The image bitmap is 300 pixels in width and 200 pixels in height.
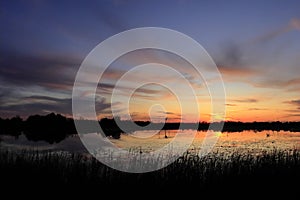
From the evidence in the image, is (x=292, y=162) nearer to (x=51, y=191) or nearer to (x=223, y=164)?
(x=223, y=164)

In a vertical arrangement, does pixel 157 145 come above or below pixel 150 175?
above

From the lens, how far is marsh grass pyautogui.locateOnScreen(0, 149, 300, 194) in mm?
9750

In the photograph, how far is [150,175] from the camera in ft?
34.0

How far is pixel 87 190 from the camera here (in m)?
9.38

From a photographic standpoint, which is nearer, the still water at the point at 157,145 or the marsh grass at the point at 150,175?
the marsh grass at the point at 150,175

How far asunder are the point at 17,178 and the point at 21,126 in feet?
221

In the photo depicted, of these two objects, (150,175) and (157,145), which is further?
(157,145)

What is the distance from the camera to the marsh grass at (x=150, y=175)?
9750mm

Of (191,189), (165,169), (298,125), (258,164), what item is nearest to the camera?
(191,189)

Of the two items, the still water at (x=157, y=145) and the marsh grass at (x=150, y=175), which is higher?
the still water at (x=157, y=145)

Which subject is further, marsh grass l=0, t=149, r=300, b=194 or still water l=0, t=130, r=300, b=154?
still water l=0, t=130, r=300, b=154

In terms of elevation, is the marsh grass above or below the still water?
below

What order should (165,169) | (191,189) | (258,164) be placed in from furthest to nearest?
1. (258,164)
2. (165,169)
3. (191,189)

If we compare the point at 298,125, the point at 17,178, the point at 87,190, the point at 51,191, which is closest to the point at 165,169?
the point at 87,190
